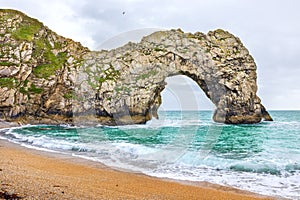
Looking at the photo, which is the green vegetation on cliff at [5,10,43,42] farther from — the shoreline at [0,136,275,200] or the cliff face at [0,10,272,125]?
the shoreline at [0,136,275,200]

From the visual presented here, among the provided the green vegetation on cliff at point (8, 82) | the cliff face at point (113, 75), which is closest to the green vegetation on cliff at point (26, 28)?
the cliff face at point (113, 75)

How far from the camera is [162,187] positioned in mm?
10172

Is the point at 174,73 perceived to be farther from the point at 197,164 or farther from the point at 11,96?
the point at 197,164

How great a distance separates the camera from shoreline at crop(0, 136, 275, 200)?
7011mm

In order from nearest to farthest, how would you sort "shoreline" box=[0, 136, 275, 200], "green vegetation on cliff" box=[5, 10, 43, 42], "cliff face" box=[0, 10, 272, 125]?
"shoreline" box=[0, 136, 275, 200] → "cliff face" box=[0, 10, 272, 125] → "green vegetation on cliff" box=[5, 10, 43, 42]

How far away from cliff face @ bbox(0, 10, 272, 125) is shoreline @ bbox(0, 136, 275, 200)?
3629cm

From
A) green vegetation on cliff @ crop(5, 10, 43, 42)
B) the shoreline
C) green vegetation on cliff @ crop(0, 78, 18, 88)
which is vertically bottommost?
the shoreline

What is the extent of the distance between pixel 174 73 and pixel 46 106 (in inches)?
993

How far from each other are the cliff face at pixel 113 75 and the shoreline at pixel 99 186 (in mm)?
36294

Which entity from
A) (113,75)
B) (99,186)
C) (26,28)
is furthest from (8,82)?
(99,186)

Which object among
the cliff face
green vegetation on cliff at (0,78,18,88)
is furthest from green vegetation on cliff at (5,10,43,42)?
green vegetation on cliff at (0,78,18,88)

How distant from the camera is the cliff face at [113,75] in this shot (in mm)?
49125

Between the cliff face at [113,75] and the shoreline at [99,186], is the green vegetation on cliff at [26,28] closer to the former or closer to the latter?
the cliff face at [113,75]

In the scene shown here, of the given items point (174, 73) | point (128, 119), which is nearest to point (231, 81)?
point (174, 73)
